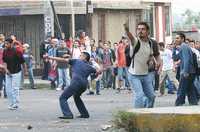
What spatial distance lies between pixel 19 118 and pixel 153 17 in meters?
29.4

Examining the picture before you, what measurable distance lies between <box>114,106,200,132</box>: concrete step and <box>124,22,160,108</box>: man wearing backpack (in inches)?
91.5

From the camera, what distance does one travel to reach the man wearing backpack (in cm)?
1399

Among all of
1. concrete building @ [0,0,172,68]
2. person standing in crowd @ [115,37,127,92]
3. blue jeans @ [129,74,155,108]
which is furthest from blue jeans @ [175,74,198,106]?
concrete building @ [0,0,172,68]

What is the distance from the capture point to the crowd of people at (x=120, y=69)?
14156 mm

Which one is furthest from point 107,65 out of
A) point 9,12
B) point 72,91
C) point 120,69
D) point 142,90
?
point 142,90

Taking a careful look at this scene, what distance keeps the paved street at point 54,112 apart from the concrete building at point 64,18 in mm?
9391

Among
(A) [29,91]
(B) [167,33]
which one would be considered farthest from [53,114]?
(B) [167,33]

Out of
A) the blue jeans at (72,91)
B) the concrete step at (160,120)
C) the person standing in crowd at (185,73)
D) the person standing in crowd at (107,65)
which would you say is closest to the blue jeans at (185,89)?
the person standing in crowd at (185,73)

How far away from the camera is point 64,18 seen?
3631 centimetres

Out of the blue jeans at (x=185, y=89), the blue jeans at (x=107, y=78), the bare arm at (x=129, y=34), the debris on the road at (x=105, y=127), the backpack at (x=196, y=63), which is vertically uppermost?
the bare arm at (x=129, y=34)

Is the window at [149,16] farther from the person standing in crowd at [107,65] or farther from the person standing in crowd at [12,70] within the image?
the person standing in crowd at [12,70]

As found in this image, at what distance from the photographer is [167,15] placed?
48094 mm

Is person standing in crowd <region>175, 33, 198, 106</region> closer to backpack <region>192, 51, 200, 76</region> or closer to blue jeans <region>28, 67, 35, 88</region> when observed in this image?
backpack <region>192, 51, 200, 76</region>

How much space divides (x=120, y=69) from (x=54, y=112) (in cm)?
919
